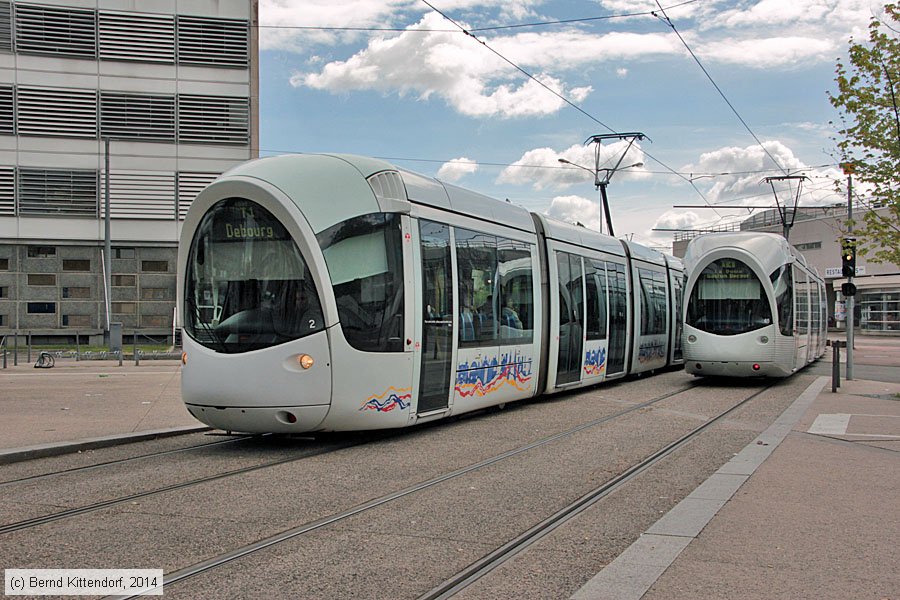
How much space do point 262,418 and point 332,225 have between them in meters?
2.27

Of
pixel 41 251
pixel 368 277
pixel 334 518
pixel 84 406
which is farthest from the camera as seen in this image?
pixel 41 251

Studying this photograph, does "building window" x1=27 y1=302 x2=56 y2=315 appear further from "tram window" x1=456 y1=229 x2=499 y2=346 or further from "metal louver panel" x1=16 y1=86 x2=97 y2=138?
"tram window" x1=456 y1=229 x2=499 y2=346

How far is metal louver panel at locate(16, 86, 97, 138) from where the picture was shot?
130 ft

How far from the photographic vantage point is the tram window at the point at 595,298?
58.3 ft

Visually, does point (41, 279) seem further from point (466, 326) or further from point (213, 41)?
point (466, 326)

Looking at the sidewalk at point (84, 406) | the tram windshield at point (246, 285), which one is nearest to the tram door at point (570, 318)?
the sidewalk at point (84, 406)

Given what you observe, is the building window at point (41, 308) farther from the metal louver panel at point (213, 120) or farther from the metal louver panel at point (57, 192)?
the metal louver panel at point (213, 120)

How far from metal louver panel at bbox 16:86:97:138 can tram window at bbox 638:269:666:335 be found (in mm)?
27492

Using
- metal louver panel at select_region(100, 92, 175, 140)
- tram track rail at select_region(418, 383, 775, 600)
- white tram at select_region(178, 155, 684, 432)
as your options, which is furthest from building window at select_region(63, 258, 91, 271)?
tram track rail at select_region(418, 383, 775, 600)

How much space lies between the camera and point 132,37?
133ft

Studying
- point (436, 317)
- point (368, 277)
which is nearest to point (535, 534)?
point (368, 277)

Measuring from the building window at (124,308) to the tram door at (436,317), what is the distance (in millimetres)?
32050

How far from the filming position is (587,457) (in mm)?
10094

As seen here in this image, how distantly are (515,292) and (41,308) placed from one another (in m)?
32.1
